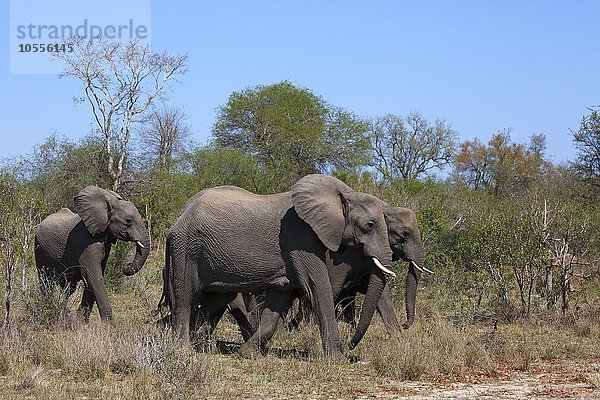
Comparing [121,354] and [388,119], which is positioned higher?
[388,119]

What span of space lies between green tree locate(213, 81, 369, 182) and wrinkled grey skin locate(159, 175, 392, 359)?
2809 centimetres

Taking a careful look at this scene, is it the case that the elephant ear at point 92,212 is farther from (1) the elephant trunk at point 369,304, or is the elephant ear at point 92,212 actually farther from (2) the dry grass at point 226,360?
(1) the elephant trunk at point 369,304

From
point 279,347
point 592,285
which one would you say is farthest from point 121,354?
point 592,285

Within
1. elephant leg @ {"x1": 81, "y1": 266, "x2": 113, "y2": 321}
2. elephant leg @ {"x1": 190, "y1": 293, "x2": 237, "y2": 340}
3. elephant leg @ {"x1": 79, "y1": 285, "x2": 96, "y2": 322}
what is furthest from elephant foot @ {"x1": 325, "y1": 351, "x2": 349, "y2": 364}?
elephant leg @ {"x1": 79, "y1": 285, "x2": 96, "y2": 322}

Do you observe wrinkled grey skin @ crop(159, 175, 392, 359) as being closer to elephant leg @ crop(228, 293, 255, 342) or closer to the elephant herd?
the elephant herd

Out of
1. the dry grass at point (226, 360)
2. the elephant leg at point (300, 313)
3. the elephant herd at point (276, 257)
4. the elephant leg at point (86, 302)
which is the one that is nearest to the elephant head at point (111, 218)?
the elephant leg at point (86, 302)

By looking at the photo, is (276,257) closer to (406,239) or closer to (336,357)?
(336,357)

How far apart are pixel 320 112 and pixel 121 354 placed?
1477 inches

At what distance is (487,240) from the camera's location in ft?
53.7

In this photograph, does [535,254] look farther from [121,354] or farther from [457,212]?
[457,212]

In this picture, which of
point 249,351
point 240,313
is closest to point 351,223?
point 249,351

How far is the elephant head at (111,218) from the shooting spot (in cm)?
1451

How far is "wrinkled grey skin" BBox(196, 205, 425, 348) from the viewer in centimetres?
1259

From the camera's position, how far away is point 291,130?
44469 millimetres
